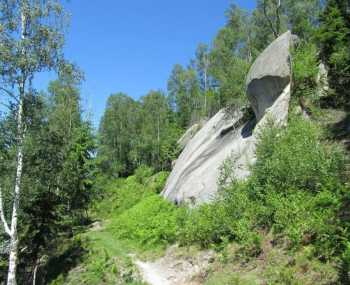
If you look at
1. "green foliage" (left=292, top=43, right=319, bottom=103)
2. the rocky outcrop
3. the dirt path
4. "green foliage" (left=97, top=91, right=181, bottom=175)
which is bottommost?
the dirt path

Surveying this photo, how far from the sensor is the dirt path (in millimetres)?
11586

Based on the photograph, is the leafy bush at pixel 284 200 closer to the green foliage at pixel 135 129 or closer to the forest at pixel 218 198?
the forest at pixel 218 198

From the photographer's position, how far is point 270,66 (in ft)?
61.0

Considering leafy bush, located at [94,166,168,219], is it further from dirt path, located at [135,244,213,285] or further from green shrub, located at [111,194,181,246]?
dirt path, located at [135,244,213,285]

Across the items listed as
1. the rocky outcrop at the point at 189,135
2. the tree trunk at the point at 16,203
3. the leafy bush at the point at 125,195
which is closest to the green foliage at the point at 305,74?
the tree trunk at the point at 16,203

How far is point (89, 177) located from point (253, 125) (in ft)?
44.9

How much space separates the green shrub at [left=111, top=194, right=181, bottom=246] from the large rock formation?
111 centimetres

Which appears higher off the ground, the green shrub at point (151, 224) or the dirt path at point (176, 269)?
the green shrub at point (151, 224)

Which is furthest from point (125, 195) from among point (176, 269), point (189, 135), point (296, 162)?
point (296, 162)

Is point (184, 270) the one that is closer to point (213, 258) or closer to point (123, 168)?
point (213, 258)

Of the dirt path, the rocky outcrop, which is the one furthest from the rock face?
the rocky outcrop

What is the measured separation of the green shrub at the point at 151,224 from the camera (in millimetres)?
16203

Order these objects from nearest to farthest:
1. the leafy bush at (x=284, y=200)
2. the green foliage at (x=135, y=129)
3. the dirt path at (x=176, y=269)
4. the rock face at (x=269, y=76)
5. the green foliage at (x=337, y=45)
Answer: the leafy bush at (x=284, y=200), the dirt path at (x=176, y=269), the green foliage at (x=337, y=45), the rock face at (x=269, y=76), the green foliage at (x=135, y=129)

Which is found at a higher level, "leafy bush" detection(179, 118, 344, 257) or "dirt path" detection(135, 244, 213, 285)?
"leafy bush" detection(179, 118, 344, 257)
